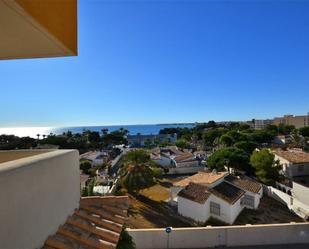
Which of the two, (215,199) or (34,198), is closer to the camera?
(34,198)

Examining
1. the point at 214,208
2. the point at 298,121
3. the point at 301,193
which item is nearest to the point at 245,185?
the point at 301,193

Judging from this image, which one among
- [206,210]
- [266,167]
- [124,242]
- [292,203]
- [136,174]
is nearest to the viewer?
[124,242]

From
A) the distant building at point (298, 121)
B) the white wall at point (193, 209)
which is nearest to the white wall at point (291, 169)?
the white wall at point (193, 209)

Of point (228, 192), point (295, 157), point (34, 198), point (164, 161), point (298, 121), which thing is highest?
point (298, 121)

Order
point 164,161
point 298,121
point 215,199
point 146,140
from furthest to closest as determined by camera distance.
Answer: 1. point 298,121
2. point 146,140
3. point 164,161
4. point 215,199

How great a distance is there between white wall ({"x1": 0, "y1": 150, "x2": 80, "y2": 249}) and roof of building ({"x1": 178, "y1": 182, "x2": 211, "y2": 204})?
757 inches

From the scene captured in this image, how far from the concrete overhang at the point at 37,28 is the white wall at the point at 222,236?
896cm

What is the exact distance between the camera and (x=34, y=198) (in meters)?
3.47

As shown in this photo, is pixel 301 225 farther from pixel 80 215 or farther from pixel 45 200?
pixel 45 200

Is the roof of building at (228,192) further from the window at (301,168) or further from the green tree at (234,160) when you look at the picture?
the window at (301,168)

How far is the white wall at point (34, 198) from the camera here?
290 cm

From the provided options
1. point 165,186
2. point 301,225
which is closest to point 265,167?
point 165,186

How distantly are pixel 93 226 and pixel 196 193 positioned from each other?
2034 cm

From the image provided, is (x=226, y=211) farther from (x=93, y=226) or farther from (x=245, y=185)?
(x=93, y=226)
